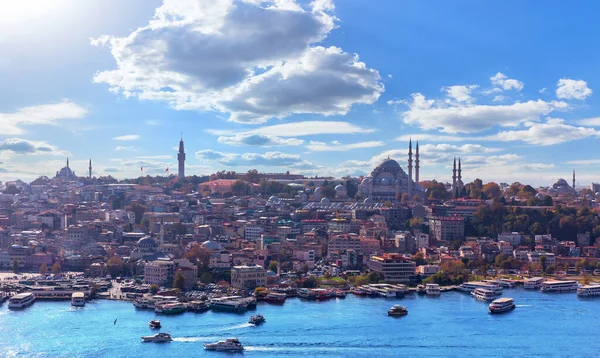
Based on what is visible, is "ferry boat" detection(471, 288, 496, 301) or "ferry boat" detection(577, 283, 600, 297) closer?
"ferry boat" detection(471, 288, 496, 301)

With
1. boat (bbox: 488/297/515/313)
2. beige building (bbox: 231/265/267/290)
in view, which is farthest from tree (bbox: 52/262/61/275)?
boat (bbox: 488/297/515/313)

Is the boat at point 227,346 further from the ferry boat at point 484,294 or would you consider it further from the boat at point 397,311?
the ferry boat at point 484,294

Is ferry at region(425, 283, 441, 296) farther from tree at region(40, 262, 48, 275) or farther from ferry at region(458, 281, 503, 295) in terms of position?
tree at region(40, 262, 48, 275)

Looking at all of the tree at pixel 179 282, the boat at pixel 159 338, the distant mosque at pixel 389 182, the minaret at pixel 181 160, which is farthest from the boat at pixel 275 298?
the minaret at pixel 181 160

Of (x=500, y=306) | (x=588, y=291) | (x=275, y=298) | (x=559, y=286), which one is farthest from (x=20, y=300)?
(x=588, y=291)

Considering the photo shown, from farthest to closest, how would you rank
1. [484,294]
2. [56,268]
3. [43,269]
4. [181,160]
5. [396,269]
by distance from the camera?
[181,160]
[43,269]
[56,268]
[396,269]
[484,294]

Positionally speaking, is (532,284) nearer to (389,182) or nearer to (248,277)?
(248,277)

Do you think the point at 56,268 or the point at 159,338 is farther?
the point at 56,268

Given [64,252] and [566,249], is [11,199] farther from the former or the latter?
[566,249]
